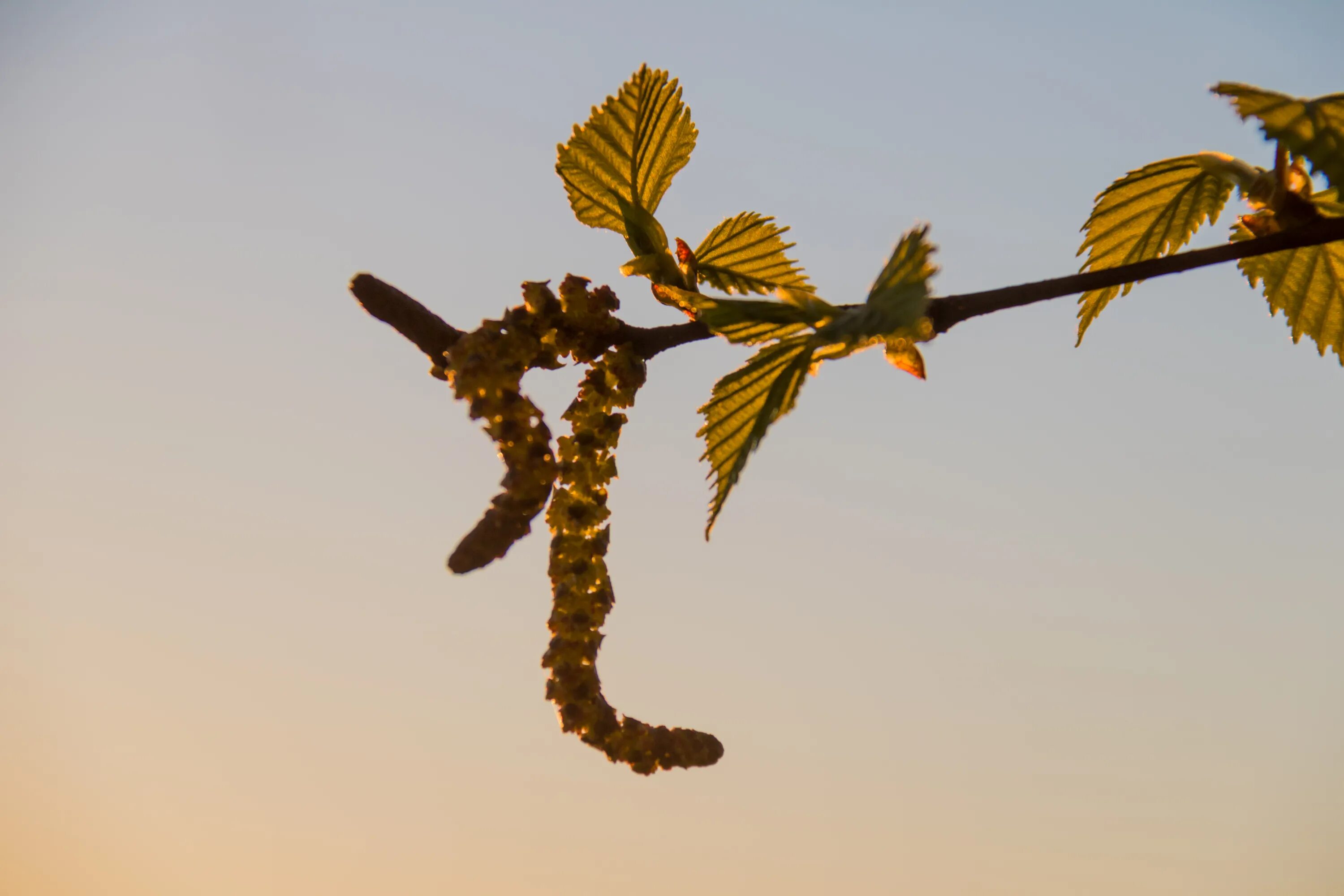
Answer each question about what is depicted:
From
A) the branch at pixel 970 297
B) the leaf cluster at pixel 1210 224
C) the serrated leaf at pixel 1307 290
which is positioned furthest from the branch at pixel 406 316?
the serrated leaf at pixel 1307 290

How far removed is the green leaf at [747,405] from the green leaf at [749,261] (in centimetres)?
21

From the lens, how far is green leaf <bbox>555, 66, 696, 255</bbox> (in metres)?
0.80

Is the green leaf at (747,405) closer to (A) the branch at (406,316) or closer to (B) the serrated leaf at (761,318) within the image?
(B) the serrated leaf at (761,318)

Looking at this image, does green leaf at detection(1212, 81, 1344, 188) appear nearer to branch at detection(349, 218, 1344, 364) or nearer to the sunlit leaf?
branch at detection(349, 218, 1344, 364)

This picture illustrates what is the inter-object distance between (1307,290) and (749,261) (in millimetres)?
475

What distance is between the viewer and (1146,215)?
2.82 feet

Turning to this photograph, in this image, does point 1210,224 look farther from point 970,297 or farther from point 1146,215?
point 970,297

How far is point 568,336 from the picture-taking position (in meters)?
0.70

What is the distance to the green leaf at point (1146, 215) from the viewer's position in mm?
831

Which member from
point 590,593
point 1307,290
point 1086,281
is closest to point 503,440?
point 590,593

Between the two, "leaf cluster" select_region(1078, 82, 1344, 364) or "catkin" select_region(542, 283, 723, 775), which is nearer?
"catkin" select_region(542, 283, 723, 775)

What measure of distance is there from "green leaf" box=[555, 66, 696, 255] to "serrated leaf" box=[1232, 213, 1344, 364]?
0.49m

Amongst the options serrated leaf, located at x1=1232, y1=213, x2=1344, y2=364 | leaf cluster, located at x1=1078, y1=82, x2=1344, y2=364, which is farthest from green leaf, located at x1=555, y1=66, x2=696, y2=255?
serrated leaf, located at x1=1232, y1=213, x2=1344, y2=364

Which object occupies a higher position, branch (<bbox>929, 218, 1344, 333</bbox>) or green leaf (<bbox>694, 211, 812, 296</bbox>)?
green leaf (<bbox>694, 211, 812, 296</bbox>)
